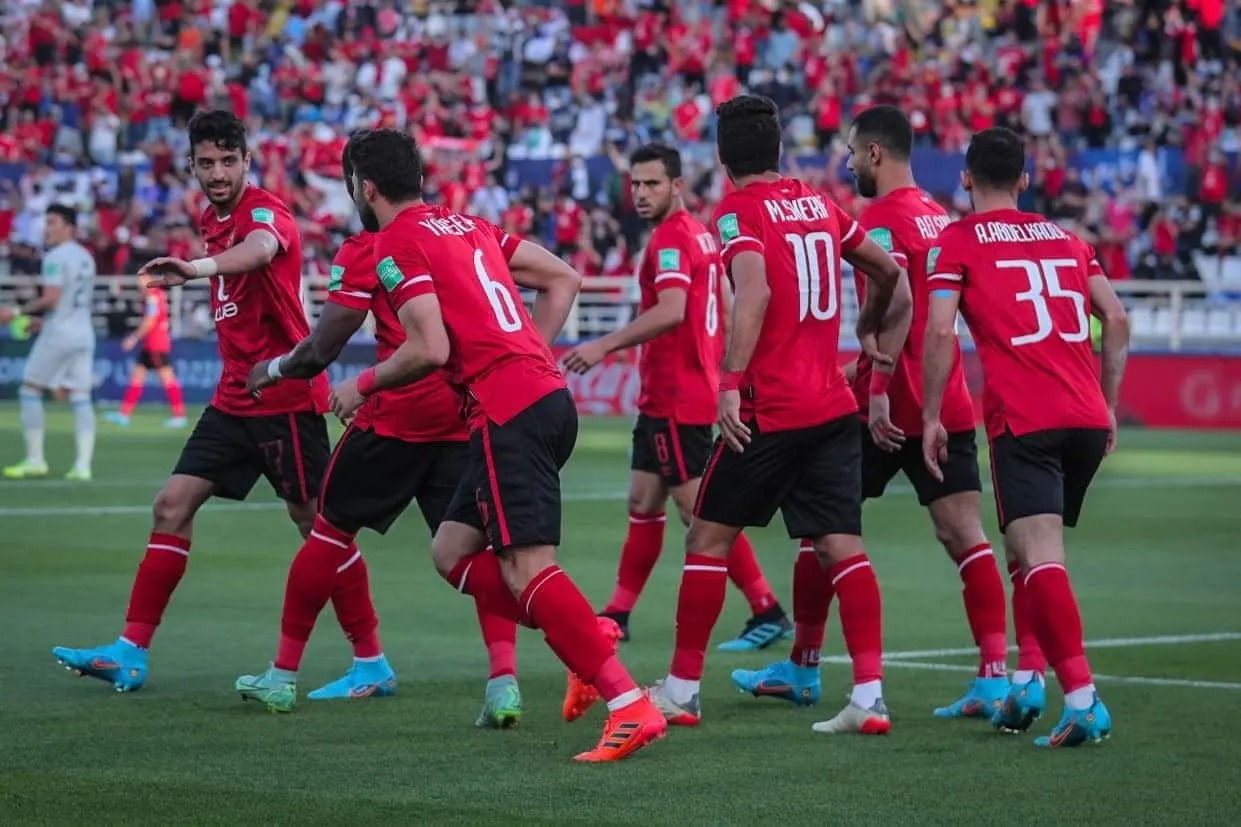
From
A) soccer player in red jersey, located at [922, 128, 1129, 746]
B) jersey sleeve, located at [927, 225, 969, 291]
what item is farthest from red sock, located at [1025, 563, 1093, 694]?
jersey sleeve, located at [927, 225, 969, 291]

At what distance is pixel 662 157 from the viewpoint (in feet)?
36.1

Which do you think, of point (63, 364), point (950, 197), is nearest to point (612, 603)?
point (63, 364)

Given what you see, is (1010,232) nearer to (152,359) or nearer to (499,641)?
A: (499,641)

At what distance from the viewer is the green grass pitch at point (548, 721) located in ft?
22.3

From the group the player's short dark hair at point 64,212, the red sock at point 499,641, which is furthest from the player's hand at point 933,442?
the player's short dark hair at point 64,212

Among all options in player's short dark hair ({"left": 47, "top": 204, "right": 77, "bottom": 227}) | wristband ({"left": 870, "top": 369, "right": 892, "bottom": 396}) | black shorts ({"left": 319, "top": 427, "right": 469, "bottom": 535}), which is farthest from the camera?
Result: player's short dark hair ({"left": 47, "top": 204, "right": 77, "bottom": 227})

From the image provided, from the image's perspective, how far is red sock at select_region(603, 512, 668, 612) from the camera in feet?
37.0

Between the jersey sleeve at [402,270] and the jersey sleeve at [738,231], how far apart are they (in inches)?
48.7

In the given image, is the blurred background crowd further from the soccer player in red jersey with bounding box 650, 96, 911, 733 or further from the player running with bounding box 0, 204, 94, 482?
the soccer player in red jersey with bounding box 650, 96, 911, 733

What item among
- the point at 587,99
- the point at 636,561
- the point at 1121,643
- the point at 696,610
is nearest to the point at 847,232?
the point at 696,610

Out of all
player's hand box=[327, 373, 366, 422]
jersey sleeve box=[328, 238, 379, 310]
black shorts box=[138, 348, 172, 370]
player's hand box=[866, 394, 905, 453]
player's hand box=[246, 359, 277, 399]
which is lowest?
black shorts box=[138, 348, 172, 370]

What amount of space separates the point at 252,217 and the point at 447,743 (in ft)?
8.57

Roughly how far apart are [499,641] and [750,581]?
2.81 meters

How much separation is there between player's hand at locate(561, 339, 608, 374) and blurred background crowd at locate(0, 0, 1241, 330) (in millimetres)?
22207
